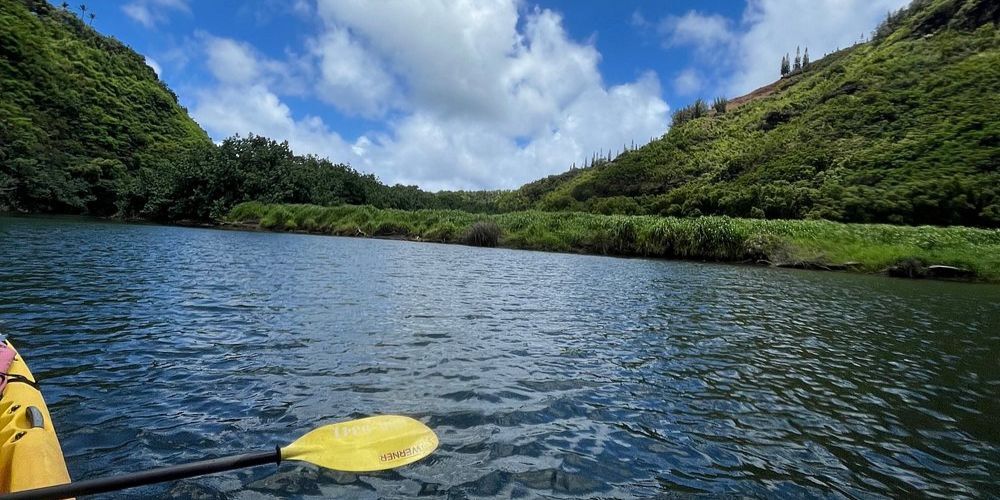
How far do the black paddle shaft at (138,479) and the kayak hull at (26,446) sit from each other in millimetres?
396

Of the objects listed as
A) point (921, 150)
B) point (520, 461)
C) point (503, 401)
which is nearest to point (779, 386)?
point (503, 401)

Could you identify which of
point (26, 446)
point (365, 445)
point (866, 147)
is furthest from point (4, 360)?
point (866, 147)

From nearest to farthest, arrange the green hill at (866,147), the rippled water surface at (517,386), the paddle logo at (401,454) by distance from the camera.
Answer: the paddle logo at (401,454) → the rippled water surface at (517,386) → the green hill at (866,147)

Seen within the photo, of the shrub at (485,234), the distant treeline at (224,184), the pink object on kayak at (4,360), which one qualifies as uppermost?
the distant treeline at (224,184)

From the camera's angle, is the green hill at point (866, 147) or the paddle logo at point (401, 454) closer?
the paddle logo at point (401, 454)

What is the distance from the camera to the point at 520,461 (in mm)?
4980

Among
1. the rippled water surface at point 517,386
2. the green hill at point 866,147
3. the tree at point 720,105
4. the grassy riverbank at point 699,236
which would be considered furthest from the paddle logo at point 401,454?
the tree at point 720,105

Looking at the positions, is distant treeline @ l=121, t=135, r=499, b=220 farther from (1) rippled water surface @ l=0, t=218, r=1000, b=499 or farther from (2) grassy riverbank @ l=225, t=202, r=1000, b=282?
(1) rippled water surface @ l=0, t=218, r=1000, b=499

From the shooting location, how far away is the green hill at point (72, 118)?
62169 mm

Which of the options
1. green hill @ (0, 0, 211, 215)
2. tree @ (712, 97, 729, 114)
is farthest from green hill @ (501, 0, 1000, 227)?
green hill @ (0, 0, 211, 215)

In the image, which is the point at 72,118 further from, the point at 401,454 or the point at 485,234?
the point at 401,454

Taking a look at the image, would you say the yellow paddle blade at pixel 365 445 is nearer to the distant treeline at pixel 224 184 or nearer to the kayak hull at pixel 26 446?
the kayak hull at pixel 26 446

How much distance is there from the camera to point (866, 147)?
63781 mm

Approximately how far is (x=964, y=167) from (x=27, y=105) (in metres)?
125
